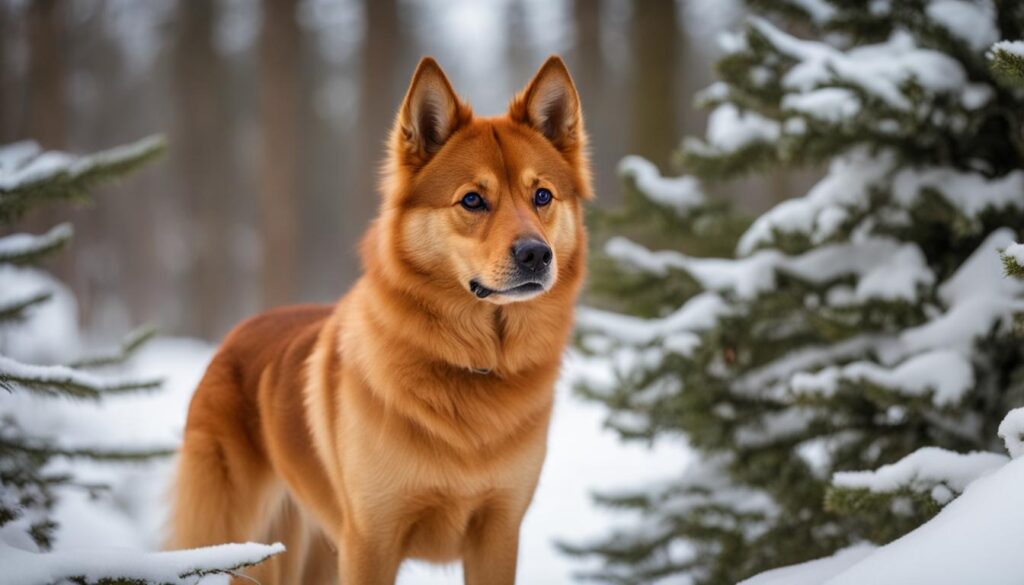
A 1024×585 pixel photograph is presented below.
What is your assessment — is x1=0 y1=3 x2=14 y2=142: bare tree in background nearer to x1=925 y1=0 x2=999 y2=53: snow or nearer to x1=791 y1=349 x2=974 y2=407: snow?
x1=925 y1=0 x2=999 y2=53: snow

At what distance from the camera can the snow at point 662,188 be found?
13.6 feet

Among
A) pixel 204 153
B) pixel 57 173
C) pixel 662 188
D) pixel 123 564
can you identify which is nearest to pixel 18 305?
pixel 57 173

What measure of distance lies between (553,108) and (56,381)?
6.83ft

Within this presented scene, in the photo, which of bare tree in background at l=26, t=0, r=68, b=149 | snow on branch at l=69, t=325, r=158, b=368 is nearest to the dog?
snow on branch at l=69, t=325, r=158, b=368

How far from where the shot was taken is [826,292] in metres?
3.63

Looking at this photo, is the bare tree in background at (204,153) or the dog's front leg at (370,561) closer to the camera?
the dog's front leg at (370,561)

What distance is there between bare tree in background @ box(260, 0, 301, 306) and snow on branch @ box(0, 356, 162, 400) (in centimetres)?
1027

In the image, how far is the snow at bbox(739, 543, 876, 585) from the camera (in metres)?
2.64

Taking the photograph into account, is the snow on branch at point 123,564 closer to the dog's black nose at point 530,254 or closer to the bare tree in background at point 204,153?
the dog's black nose at point 530,254

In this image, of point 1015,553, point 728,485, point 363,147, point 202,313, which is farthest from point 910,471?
point 202,313

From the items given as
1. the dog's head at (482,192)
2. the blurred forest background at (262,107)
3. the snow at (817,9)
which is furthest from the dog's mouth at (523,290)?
the blurred forest background at (262,107)

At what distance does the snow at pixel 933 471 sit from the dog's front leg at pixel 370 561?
5.31ft

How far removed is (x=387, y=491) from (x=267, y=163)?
11426mm

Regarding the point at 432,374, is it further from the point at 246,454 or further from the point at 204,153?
the point at 204,153
